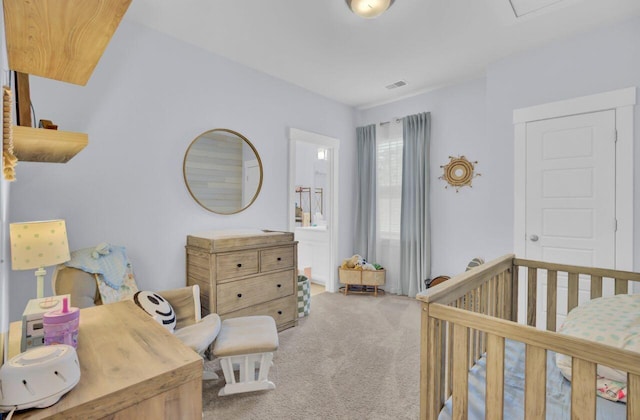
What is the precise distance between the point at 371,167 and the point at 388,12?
220cm

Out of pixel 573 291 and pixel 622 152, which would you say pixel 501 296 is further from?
pixel 622 152

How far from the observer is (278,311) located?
2.83 metres

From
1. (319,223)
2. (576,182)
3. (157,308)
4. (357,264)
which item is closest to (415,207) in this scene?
(357,264)

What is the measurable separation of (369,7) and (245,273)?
219 cm

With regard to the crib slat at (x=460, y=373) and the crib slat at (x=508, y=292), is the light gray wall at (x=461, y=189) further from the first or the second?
the crib slat at (x=460, y=373)

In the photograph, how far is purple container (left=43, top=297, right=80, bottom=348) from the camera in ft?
2.98

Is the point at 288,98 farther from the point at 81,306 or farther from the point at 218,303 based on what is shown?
the point at 81,306

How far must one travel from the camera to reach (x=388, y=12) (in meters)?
2.22

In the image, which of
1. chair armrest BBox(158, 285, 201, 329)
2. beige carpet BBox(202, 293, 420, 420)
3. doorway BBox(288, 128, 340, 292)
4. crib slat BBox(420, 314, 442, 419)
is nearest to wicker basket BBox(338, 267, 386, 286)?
doorway BBox(288, 128, 340, 292)

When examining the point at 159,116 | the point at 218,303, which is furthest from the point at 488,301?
the point at 159,116

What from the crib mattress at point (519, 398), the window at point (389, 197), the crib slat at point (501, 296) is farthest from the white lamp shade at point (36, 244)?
the window at point (389, 197)

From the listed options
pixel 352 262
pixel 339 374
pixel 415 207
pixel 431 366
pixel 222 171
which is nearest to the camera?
pixel 431 366

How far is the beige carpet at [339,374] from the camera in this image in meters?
1.73

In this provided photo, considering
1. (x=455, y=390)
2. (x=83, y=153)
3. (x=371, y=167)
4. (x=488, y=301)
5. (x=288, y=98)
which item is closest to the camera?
(x=455, y=390)
